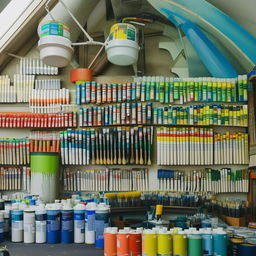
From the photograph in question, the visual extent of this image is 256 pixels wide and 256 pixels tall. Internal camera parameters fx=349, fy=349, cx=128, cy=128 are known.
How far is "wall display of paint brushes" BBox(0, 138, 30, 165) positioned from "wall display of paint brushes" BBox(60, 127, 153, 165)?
571 millimetres

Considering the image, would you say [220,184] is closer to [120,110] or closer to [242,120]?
[242,120]

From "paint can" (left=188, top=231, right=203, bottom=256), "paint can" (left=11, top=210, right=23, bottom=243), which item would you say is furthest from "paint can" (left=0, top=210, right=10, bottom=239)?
"paint can" (left=188, top=231, right=203, bottom=256)

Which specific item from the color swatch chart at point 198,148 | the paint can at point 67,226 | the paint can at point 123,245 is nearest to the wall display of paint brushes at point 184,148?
the color swatch chart at point 198,148

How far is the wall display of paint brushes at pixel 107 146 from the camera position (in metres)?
4.66

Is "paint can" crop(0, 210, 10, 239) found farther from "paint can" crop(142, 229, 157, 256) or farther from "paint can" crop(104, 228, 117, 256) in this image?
"paint can" crop(142, 229, 157, 256)

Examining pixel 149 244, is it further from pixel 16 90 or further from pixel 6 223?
pixel 16 90

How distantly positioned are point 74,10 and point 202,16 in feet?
6.21

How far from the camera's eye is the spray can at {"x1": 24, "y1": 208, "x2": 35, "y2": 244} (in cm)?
258

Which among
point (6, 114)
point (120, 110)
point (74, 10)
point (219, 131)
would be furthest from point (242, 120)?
point (6, 114)

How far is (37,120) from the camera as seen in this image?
16.3 ft

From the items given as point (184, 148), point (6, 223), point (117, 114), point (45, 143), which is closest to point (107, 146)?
point (117, 114)

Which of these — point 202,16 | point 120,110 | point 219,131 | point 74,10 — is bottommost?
point 219,131

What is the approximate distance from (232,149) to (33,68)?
319 cm

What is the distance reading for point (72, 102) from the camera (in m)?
5.16
